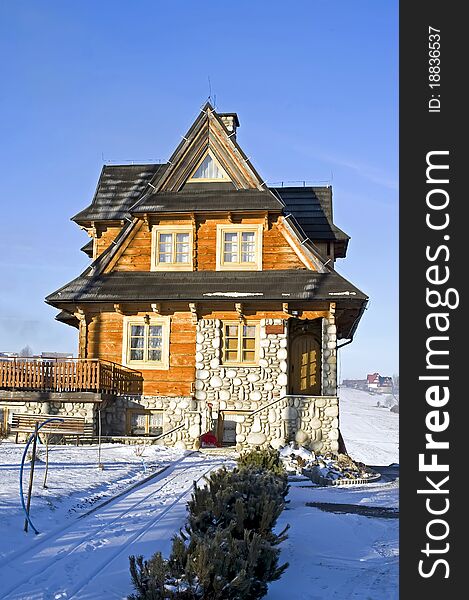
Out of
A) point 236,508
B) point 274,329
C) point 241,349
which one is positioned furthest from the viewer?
point 241,349

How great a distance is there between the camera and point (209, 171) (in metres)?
23.3

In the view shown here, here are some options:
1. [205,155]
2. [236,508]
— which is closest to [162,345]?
[205,155]

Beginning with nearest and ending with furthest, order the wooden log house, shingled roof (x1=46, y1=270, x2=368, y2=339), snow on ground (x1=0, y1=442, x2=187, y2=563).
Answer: snow on ground (x1=0, y1=442, x2=187, y2=563) → shingled roof (x1=46, y1=270, x2=368, y2=339) → the wooden log house

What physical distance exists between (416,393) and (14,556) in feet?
17.0

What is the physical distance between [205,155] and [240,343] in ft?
19.9

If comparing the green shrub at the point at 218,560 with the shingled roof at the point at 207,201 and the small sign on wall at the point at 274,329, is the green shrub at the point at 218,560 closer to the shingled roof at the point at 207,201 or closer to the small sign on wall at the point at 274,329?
the small sign on wall at the point at 274,329

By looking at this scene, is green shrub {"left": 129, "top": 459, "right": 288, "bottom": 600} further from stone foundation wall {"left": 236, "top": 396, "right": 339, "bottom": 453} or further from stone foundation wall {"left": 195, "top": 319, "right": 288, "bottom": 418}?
stone foundation wall {"left": 195, "top": 319, "right": 288, "bottom": 418}

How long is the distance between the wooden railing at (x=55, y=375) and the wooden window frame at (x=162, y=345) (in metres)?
1.04

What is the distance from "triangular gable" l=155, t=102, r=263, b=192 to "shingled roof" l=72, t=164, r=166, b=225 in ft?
3.57

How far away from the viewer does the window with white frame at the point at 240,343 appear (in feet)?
71.8

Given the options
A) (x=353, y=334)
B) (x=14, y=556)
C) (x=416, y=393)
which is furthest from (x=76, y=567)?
(x=353, y=334)

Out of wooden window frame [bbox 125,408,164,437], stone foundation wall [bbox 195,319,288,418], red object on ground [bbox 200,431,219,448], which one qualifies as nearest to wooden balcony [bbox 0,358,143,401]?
wooden window frame [bbox 125,408,164,437]

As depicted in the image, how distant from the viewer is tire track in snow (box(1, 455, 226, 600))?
7402mm

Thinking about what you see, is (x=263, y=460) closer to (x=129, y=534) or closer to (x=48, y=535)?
(x=129, y=534)
